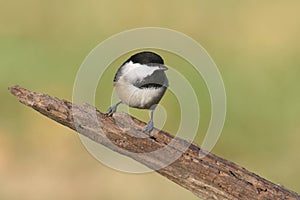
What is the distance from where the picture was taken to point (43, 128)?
17.7 feet

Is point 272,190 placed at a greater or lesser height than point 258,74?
lesser

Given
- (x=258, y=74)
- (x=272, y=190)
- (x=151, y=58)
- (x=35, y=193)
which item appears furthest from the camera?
(x=258, y=74)

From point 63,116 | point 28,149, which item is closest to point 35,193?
point 28,149

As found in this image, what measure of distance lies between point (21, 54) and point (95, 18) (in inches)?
20.7

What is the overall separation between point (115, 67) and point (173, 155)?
2.30 m

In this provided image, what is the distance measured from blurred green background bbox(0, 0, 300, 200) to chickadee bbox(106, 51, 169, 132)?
4.96ft

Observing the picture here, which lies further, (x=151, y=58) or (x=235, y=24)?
(x=235, y=24)

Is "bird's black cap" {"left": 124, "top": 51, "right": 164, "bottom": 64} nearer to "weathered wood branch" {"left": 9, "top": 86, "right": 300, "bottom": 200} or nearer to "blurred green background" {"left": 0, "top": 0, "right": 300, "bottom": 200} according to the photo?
"weathered wood branch" {"left": 9, "top": 86, "right": 300, "bottom": 200}

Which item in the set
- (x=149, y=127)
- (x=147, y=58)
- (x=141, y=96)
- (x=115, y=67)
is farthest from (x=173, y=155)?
(x=115, y=67)

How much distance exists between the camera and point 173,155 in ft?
11.1

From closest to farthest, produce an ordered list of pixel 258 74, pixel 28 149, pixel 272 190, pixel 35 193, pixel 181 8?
pixel 272 190
pixel 35 193
pixel 28 149
pixel 258 74
pixel 181 8

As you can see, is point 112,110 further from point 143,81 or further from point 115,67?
point 115,67

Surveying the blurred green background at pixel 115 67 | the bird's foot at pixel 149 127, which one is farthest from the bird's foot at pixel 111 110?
the blurred green background at pixel 115 67

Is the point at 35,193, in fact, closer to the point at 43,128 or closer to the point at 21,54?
the point at 43,128
